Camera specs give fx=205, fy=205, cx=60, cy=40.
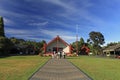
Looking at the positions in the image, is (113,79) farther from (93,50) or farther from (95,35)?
(95,35)

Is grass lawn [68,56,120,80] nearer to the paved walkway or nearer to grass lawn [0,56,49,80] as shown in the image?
the paved walkway

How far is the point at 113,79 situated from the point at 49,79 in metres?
3.74

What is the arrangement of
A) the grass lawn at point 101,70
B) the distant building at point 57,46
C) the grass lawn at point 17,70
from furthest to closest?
1. the distant building at point 57,46
2. the grass lawn at point 101,70
3. the grass lawn at point 17,70

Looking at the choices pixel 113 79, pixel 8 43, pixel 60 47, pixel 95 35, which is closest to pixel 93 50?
pixel 95 35

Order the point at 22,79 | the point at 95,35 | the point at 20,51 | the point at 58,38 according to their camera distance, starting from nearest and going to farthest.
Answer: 1. the point at 22,79
2. the point at 58,38
3. the point at 20,51
4. the point at 95,35

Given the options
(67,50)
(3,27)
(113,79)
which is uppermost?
(3,27)

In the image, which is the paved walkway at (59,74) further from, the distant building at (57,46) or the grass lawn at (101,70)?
the distant building at (57,46)

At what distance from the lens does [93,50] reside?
94.2 m

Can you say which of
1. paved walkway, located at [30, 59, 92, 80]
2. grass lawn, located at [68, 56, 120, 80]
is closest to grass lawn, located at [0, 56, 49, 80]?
paved walkway, located at [30, 59, 92, 80]

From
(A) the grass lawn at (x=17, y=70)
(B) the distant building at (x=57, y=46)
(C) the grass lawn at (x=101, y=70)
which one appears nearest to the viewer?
(A) the grass lawn at (x=17, y=70)

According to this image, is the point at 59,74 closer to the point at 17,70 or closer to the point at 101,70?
the point at 17,70

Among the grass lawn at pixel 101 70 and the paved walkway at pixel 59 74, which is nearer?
the paved walkway at pixel 59 74

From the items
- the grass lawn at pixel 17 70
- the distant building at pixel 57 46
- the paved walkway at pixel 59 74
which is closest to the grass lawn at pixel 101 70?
the paved walkway at pixel 59 74

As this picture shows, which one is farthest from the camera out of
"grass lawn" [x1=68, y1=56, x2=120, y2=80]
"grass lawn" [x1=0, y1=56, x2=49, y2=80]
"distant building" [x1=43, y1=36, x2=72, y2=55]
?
"distant building" [x1=43, y1=36, x2=72, y2=55]
